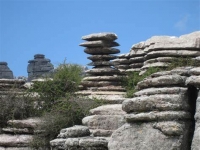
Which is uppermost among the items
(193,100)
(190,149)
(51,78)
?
(51,78)

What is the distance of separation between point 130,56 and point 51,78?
5093 millimetres

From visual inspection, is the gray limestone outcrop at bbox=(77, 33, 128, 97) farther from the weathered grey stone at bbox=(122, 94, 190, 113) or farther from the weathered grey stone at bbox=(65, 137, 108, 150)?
the weathered grey stone at bbox=(122, 94, 190, 113)

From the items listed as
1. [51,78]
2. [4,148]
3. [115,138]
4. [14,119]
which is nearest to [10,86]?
[51,78]

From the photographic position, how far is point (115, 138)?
1162 centimetres

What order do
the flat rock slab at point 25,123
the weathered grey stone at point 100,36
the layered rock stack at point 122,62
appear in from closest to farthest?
the flat rock slab at point 25,123 → the weathered grey stone at point 100,36 → the layered rock stack at point 122,62

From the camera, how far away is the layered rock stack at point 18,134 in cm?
1616

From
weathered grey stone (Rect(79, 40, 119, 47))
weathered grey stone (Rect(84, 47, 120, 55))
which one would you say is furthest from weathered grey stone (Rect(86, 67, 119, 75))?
weathered grey stone (Rect(79, 40, 119, 47))

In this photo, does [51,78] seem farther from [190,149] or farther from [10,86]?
[190,149]

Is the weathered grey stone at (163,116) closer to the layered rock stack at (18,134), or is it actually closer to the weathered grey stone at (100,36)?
the layered rock stack at (18,134)

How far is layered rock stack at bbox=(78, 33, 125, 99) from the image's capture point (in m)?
21.6

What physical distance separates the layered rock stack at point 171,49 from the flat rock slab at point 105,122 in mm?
5412

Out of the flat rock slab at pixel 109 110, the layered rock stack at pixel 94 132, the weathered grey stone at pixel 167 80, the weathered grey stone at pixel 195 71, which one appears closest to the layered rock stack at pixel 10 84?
the flat rock slab at pixel 109 110

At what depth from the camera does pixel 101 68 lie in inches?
893

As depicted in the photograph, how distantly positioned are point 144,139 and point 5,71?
1322 inches
